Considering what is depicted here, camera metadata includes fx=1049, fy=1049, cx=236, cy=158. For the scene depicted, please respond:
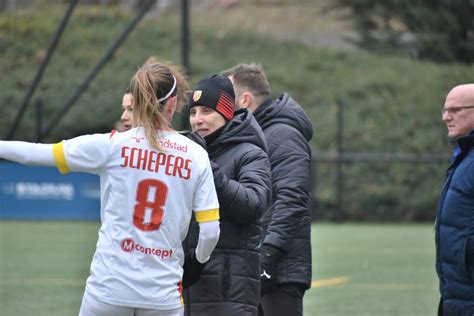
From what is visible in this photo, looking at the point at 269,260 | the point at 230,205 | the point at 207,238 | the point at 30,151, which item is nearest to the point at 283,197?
the point at 269,260

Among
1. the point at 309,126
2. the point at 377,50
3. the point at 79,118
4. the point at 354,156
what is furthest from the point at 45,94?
the point at 309,126

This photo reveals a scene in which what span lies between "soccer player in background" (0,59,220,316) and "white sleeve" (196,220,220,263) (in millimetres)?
11

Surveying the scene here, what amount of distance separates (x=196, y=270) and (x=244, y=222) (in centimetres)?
35

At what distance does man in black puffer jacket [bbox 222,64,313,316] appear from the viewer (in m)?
6.05

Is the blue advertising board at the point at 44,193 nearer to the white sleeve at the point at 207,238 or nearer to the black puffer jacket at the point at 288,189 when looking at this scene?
the black puffer jacket at the point at 288,189

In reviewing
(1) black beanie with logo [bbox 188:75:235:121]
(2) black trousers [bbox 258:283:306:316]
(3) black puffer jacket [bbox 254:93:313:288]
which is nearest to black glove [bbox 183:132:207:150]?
(1) black beanie with logo [bbox 188:75:235:121]

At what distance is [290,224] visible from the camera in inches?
239

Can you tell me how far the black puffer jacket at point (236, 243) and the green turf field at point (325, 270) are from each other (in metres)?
5.00

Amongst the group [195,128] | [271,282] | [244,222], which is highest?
[195,128]

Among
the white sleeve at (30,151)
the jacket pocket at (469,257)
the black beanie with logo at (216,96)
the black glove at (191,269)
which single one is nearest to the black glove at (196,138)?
the black beanie with logo at (216,96)

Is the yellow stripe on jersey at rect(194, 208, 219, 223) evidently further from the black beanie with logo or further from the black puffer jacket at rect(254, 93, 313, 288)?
the black puffer jacket at rect(254, 93, 313, 288)

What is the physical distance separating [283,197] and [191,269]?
128 centimetres

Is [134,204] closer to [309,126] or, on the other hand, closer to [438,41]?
[309,126]

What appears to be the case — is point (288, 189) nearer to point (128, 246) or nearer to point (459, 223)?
point (459, 223)
